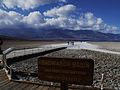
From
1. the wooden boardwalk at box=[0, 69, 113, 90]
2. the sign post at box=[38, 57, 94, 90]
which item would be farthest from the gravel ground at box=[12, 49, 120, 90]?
the sign post at box=[38, 57, 94, 90]

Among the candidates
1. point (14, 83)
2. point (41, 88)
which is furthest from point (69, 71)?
point (14, 83)

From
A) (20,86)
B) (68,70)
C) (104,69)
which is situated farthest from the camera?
(104,69)

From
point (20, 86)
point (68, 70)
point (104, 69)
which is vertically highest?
point (68, 70)

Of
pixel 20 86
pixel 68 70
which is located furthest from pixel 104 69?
pixel 68 70

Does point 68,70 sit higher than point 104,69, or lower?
higher

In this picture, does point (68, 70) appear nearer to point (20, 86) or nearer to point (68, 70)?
point (68, 70)

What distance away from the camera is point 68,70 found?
719 centimetres

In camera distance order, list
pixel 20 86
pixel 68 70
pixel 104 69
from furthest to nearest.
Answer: pixel 104 69 → pixel 20 86 → pixel 68 70

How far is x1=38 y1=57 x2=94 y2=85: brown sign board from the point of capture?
701 centimetres

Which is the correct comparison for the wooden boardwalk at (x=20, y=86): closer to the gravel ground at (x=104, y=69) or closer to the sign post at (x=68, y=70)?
the sign post at (x=68, y=70)

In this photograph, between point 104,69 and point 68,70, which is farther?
point 104,69

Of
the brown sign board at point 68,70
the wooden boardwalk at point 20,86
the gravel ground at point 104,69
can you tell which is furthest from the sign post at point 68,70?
the gravel ground at point 104,69

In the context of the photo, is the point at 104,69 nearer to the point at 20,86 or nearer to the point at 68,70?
the point at 20,86

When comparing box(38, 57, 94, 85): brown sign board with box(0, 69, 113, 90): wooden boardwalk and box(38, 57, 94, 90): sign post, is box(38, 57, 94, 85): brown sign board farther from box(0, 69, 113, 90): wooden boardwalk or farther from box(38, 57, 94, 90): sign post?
box(0, 69, 113, 90): wooden boardwalk
